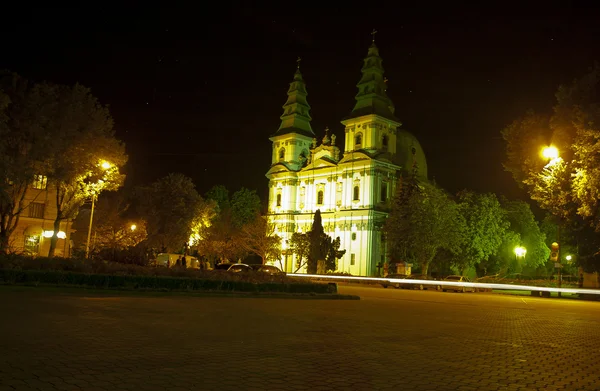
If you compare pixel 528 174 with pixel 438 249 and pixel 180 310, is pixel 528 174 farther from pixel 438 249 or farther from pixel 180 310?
pixel 438 249

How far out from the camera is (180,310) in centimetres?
1645

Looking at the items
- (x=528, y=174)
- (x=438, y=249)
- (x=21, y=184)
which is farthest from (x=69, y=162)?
(x=438, y=249)

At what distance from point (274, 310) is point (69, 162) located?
2312 centimetres

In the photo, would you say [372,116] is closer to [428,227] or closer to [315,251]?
[315,251]

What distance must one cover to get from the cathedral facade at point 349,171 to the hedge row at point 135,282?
159ft

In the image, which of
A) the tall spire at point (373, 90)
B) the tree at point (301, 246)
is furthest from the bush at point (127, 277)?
the tall spire at point (373, 90)

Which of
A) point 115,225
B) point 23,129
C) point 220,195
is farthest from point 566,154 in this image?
point 220,195

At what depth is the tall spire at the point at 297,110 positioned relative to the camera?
90750 millimetres

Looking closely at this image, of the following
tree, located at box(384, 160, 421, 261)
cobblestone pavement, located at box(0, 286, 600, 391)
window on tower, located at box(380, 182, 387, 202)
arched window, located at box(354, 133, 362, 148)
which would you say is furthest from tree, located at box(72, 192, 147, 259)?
cobblestone pavement, located at box(0, 286, 600, 391)

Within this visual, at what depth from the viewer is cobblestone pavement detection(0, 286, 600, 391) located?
7.47 meters

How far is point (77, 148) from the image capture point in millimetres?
35875

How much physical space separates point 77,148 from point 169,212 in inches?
895

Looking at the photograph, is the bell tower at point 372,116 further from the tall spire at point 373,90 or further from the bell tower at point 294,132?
the bell tower at point 294,132

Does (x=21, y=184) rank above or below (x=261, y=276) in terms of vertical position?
above
